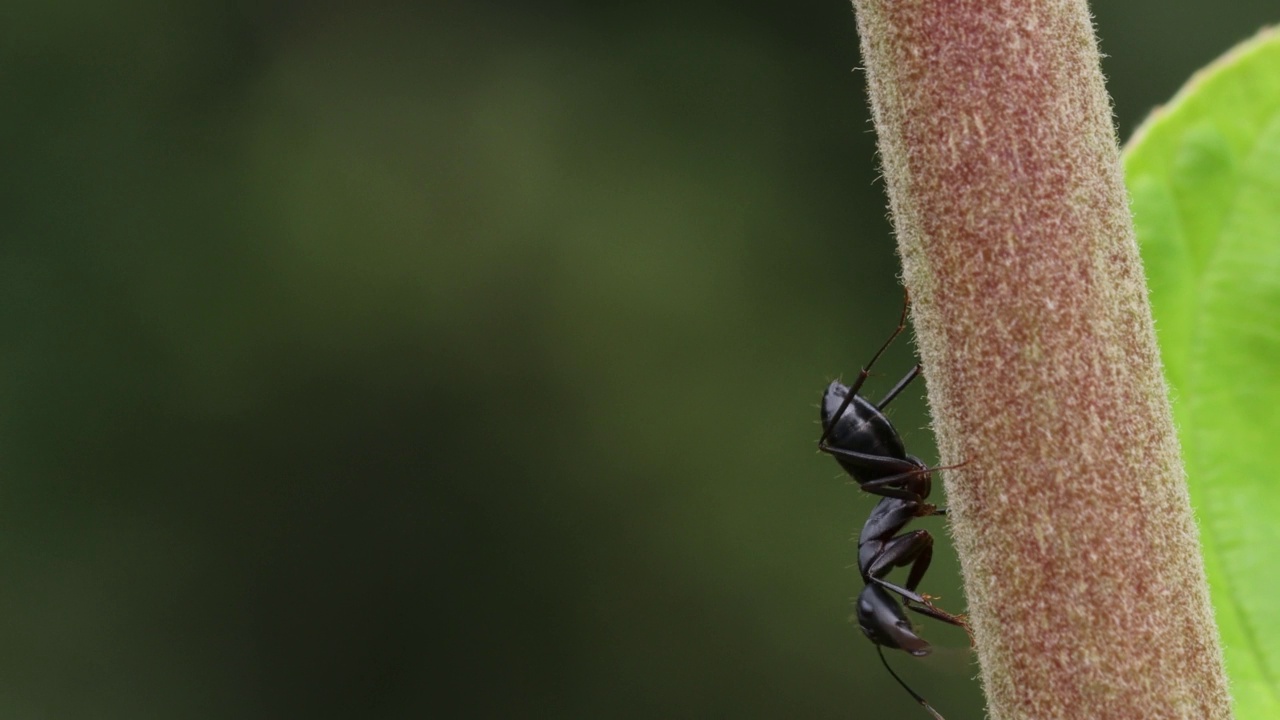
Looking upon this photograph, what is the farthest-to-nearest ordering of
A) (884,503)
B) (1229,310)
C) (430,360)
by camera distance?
(430,360)
(884,503)
(1229,310)

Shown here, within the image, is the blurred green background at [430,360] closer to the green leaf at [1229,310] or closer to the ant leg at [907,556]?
the ant leg at [907,556]

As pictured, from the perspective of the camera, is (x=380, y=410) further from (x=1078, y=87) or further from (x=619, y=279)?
(x=1078, y=87)

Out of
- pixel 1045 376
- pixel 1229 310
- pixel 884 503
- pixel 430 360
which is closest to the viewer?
pixel 1045 376

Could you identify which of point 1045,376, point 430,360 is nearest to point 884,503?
point 1045,376

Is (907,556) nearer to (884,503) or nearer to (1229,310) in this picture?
(884,503)

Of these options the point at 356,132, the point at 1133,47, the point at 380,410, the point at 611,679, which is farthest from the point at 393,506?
the point at 1133,47

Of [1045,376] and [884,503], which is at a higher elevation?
[1045,376]

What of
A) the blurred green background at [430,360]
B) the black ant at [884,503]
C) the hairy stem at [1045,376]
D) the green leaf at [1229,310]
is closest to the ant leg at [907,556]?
the black ant at [884,503]
